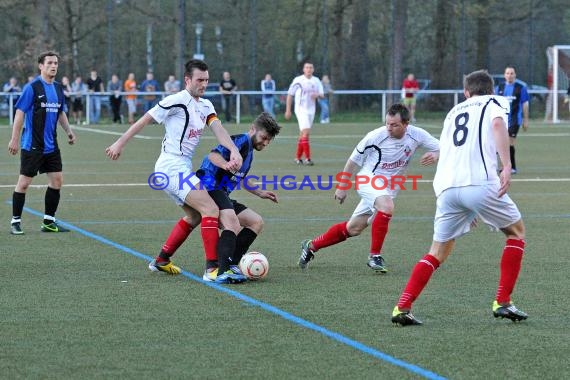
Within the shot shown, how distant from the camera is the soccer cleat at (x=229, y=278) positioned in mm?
8906

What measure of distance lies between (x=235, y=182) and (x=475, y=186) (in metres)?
2.76

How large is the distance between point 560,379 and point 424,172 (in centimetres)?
1497

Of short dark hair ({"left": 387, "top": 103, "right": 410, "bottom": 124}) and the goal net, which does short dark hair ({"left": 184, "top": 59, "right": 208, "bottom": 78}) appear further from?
the goal net

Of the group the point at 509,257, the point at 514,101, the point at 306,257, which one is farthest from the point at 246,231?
the point at 514,101

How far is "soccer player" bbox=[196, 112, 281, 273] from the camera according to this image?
902 cm

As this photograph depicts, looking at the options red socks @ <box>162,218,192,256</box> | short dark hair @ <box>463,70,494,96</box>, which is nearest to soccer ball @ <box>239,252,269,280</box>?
red socks @ <box>162,218,192,256</box>

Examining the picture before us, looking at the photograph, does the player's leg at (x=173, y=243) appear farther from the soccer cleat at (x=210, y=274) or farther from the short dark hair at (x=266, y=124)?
the short dark hair at (x=266, y=124)

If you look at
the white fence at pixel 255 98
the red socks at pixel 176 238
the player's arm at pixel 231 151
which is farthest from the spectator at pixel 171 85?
the player's arm at pixel 231 151

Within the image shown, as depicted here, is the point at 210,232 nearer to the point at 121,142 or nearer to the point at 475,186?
the point at 121,142

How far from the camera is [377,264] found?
9.55 metres

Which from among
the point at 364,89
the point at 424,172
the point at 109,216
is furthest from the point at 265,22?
the point at 109,216

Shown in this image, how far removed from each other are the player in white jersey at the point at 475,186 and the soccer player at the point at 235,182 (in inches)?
83.4

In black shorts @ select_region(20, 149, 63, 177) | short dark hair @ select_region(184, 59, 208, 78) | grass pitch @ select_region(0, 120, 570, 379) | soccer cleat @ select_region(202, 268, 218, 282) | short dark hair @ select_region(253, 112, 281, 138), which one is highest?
short dark hair @ select_region(184, 59, 208, 78)

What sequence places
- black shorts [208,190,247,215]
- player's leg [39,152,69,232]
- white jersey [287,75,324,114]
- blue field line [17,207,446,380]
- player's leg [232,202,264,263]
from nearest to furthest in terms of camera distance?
blue field line [17,207,446,380] → black shorts [208,190,247,215] → player's leg [232,202,264,263] → player's leg [39,152,69,232] → white jersey [287,75,324,114]
